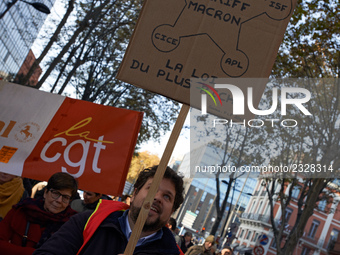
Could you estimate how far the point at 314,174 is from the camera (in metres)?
17.9

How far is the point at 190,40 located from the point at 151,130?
25586mm

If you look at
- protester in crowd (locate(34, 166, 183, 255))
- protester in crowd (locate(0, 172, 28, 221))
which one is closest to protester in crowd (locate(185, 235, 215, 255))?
protester in crowd (locate(0, 172, 28, 221))

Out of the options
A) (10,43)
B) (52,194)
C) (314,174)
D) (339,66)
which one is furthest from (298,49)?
(10,43)

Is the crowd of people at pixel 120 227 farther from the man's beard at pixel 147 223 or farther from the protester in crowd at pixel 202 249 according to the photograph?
the protester in crowd at pixel 202 249

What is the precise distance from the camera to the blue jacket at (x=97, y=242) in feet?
8.49

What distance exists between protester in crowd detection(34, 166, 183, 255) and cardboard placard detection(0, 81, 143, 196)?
8.11ft

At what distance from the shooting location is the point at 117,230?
8.64ft

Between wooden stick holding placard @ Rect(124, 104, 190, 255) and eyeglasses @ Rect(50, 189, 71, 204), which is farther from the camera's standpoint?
eyeglasses @ Rect(50, 189, 71, 204)

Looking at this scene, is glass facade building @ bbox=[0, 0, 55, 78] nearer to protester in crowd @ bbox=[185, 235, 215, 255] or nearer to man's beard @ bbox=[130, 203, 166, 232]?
protester in crowd @ bbox=[185, 235, 215, 255]

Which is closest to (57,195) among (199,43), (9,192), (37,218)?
(37,218)

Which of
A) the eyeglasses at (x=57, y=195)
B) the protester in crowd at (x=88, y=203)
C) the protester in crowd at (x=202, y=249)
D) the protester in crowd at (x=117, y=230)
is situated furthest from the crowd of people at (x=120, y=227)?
the protester in crowd at (x=202, y=249)

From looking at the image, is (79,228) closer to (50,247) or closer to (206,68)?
(50,247)

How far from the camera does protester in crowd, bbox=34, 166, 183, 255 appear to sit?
2.60m

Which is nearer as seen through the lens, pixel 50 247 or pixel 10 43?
pixel 50 247
